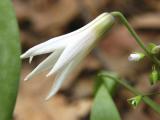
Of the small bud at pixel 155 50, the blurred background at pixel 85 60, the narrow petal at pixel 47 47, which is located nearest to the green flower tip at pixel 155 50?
the small bud at pixel 155 50

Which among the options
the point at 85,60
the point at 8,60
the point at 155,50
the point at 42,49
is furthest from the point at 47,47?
the point at 85,60

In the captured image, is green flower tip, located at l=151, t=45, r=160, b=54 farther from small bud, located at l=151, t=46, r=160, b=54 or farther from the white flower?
the white flower

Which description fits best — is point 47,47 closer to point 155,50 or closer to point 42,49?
point 42,49

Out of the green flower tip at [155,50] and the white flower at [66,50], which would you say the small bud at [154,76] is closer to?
the green flower tip at [155,50]

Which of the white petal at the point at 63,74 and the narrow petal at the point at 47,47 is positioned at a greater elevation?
the narrow petal at the point at 47,47

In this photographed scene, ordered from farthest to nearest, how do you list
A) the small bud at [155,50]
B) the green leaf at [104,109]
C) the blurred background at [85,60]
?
the blurred background at [85,60]
the green leaf at [104,109]
the small bud at [155,50]

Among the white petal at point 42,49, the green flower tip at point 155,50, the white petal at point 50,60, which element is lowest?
the green flower tip at point 155,50

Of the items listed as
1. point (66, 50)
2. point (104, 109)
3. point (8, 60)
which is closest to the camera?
point (66, 50)

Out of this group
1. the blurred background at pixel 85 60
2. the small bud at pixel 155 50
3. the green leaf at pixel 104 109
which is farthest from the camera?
the blurred background at pixel 85 60
